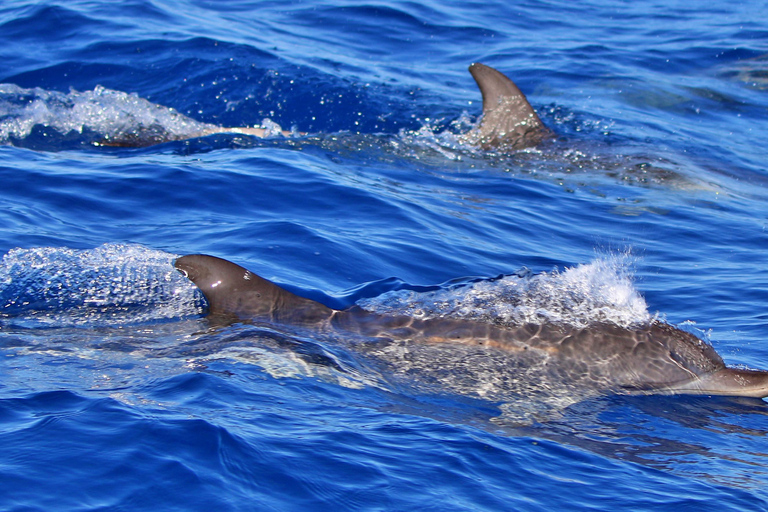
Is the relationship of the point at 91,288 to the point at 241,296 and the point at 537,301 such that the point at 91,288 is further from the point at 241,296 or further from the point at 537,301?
the point at 537,301

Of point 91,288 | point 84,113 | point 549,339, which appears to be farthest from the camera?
point 84,113

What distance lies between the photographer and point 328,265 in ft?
25.5

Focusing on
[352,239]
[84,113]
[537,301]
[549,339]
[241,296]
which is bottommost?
[241,296]

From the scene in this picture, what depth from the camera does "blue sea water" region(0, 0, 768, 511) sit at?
172 inches

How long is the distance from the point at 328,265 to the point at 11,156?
4.93m

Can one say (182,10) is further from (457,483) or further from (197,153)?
(457,483)

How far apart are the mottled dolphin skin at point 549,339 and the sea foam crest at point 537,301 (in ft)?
0.38

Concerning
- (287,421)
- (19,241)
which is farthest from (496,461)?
(19,241)

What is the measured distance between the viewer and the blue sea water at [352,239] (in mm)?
4363

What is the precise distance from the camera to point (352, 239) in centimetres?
848

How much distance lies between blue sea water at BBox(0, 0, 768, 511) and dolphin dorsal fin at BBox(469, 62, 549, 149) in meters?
0.40

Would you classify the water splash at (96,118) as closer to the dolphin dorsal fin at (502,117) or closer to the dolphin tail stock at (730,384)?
the dolphin dorsal fin at (502,117)

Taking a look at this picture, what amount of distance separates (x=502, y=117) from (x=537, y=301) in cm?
664

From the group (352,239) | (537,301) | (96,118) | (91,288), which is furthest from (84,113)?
(537,301)
